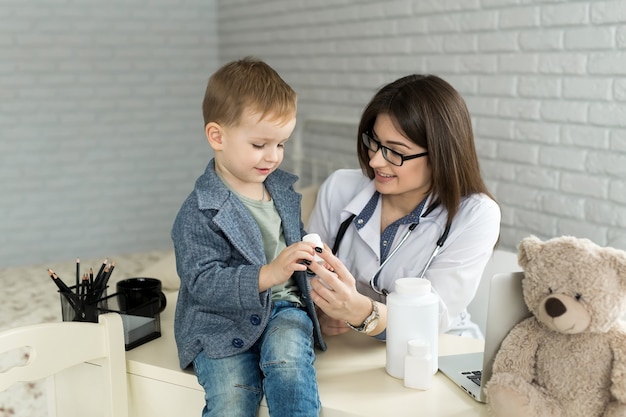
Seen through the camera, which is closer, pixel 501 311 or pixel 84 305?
pixel 501 311

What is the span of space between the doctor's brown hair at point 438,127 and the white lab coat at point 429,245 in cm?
5

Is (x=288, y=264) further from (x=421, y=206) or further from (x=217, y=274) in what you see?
(x=421, y=206)

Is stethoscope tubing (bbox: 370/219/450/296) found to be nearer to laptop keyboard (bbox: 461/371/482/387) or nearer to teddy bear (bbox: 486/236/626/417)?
laptop keyboard (bbox: 461/371/482/387)

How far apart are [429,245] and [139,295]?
71 centimetres

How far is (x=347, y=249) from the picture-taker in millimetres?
1903

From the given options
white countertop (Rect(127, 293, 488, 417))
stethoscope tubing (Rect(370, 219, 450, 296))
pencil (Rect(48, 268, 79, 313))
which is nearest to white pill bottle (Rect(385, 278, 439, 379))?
white countertop (Rect(127, 293, 488, 417))

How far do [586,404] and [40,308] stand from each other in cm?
275

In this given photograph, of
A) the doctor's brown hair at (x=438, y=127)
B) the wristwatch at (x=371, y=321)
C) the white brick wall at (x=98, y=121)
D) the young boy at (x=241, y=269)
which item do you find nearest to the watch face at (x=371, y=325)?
the wristwatch at (x=371, y=321)

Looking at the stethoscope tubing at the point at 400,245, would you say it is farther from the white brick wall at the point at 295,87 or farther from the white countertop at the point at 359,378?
the white brick wall at the point at 295,87

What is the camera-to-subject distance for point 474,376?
1470 mm

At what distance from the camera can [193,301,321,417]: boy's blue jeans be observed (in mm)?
1344

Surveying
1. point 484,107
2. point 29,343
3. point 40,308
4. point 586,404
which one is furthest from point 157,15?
point 586,404

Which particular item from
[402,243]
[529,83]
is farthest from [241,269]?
[529,83]

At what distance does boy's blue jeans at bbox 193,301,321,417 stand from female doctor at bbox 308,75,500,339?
8.9 inches
